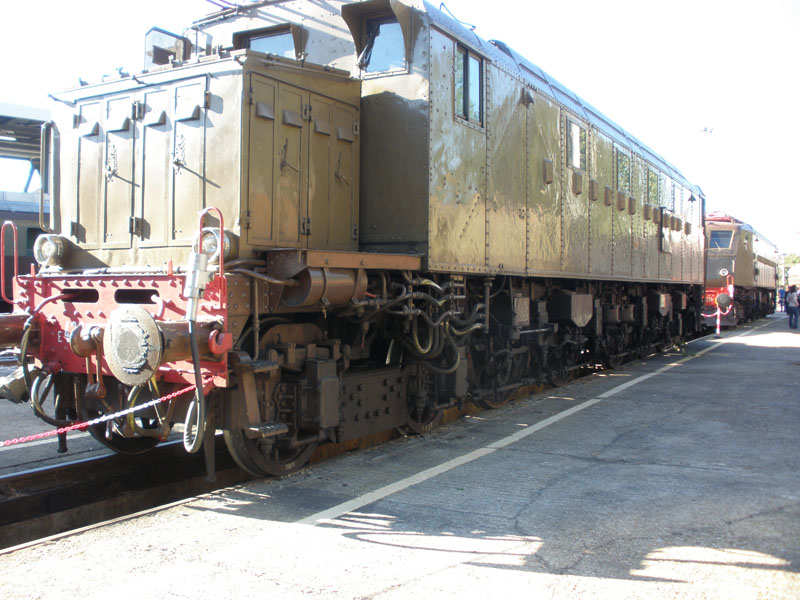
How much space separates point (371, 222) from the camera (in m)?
6.69

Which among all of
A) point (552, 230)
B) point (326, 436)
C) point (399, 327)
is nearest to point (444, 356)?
point (399, 327)

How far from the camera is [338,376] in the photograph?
5.93 metres

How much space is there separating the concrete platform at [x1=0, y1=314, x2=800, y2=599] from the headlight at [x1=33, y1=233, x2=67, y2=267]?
265 centimetres

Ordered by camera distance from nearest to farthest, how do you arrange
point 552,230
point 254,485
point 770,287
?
point 254,485 < point 552,230 < point 770,287

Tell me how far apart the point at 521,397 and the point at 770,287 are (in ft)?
122

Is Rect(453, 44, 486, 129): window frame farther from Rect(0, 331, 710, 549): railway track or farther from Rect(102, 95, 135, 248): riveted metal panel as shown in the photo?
Rect(0, 331, 710, 549): railway track

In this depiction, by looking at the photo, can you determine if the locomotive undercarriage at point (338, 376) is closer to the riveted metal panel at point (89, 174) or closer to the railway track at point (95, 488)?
the railway track at point (95, 488)

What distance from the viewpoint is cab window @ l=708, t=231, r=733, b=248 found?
1128 inches

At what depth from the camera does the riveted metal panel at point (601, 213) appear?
11219 millimetres

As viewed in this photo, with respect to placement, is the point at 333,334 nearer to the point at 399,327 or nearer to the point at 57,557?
the point at 399,327

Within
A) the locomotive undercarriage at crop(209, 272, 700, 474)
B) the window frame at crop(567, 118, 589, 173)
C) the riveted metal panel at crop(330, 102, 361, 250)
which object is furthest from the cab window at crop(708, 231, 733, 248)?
the riveted metal panel at crop(330, 102, 361, 250)

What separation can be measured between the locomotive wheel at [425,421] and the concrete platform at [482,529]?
0.15 m

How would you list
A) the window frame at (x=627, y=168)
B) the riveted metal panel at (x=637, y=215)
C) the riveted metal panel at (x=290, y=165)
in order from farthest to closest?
the riveted metal panel at (x=637, y=215)
the window frame at (x=627, y=168)
the riveted metal panel at (x=290, y=165)

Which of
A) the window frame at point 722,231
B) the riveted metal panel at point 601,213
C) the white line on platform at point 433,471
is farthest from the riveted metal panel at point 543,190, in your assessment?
the window frame at point 722,231
